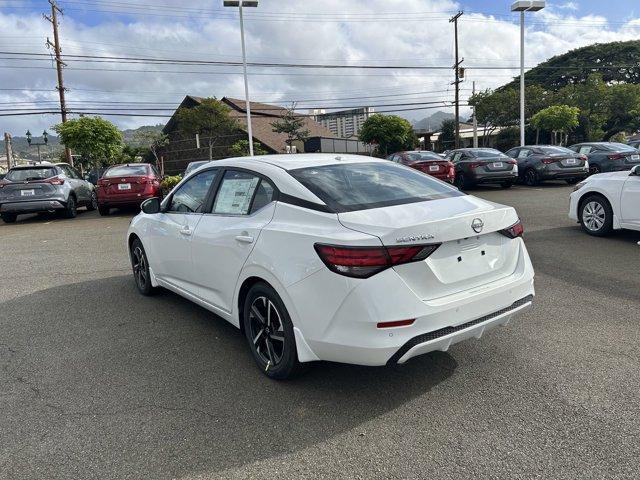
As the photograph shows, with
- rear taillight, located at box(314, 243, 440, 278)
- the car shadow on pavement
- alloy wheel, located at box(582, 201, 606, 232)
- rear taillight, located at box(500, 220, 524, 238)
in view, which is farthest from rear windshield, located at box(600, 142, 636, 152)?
rear taillight, located at box(314, 243, 440, 278)

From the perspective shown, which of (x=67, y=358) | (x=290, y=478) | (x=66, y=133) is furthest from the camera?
(x=66, y=133)

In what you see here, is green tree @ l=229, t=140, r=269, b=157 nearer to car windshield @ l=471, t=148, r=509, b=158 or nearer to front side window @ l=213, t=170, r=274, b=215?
car windshield @ l=471, t=148, r=509, b=158

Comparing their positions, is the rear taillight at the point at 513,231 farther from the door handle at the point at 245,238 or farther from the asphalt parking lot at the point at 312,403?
the door handle at the point at 245,238

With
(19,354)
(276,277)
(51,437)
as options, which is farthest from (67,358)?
(276,277)

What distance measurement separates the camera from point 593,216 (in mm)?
8070

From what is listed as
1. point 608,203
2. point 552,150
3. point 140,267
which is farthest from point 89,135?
point 608,203

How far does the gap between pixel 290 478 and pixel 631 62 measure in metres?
71.1

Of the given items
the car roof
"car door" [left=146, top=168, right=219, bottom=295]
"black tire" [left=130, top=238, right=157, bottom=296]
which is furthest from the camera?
"black tire" [left=130, top=238, right=157, bottom=296]

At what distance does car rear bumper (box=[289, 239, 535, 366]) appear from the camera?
2.75 meters

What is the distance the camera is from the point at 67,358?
3.98 meters

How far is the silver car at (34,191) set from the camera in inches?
505

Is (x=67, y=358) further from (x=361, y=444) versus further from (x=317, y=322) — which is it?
(x=361, y=444)

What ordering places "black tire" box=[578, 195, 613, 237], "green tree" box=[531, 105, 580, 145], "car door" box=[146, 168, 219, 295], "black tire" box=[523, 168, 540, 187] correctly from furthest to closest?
"green tree" box=[531, 105, 580, 145], "black tire" box=[523, 168, 540, 187], "black tire" box=[578, 195, 613, 237], "car door" box=[146, 168, 219, 295]

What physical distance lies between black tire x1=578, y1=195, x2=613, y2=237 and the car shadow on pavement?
5.51 metres
